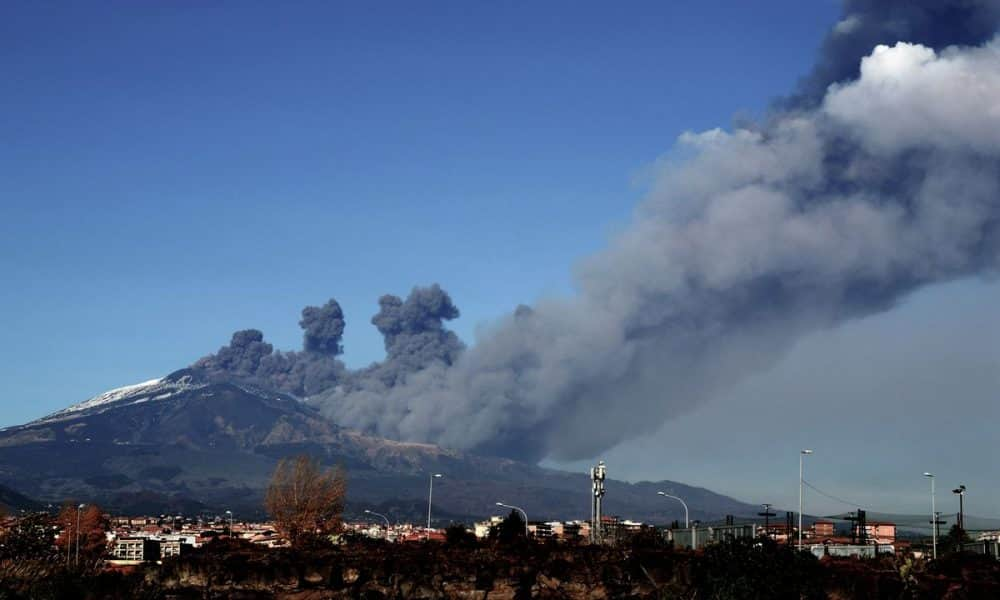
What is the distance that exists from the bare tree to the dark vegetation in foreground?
60.0m

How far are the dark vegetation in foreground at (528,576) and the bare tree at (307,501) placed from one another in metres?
60.0

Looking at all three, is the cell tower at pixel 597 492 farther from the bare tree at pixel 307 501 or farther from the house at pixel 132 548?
the house at pixel 132 548

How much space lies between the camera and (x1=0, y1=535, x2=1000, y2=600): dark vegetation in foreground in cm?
5344

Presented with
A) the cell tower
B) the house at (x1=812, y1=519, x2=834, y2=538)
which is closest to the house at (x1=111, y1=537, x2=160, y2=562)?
the cell tower

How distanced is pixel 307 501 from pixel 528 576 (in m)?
80.2

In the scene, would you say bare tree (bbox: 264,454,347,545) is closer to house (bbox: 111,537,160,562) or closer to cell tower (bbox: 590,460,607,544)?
house (bbox: 111,537,160,562)

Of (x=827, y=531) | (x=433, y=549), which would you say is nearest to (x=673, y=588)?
(x=433, y=549)

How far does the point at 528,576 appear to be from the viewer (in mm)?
63812

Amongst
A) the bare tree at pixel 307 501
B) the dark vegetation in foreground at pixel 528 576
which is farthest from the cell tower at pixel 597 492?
the bare tree at pixel 307 501

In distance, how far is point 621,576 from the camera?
62750mm

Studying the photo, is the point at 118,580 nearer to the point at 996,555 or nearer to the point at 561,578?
the point at 561,578

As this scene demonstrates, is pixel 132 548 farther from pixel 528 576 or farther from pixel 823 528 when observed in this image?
pixel 528 576

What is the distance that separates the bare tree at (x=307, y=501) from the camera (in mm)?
134875

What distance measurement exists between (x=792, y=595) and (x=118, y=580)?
3481 centimetres
